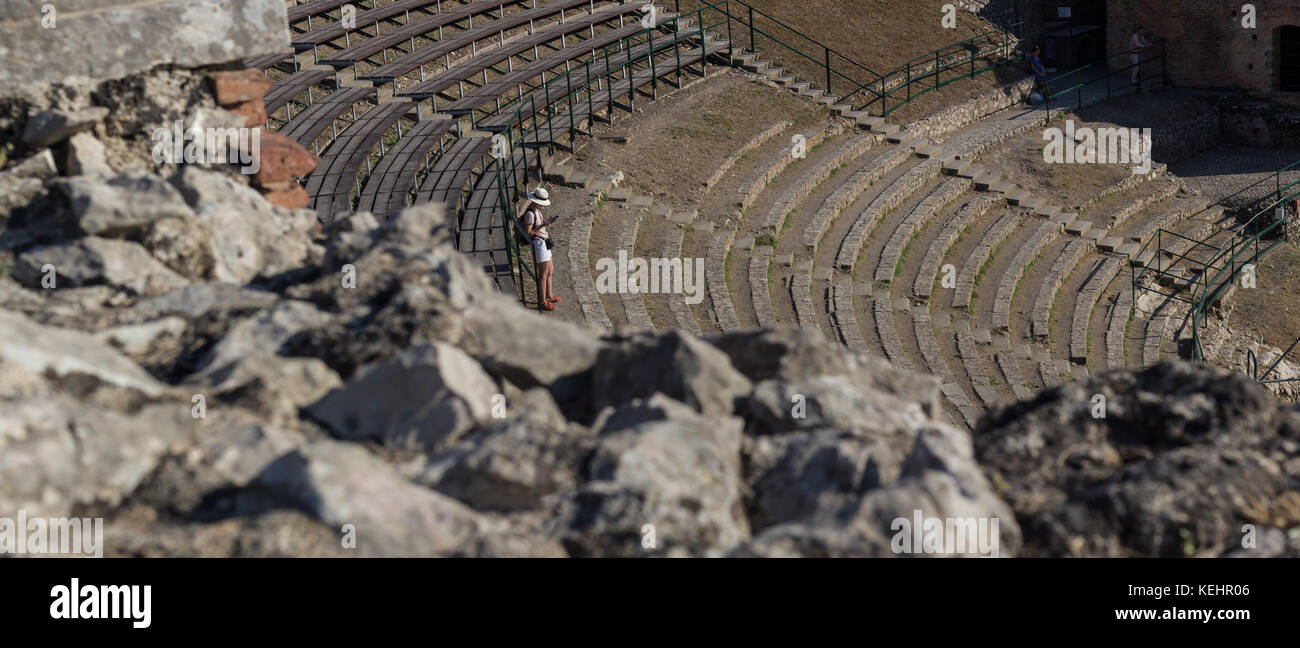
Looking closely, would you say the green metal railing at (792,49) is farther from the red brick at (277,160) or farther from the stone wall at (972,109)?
the red brick at (277,160)

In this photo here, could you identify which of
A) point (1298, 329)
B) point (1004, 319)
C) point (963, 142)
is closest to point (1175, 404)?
point (1004, 319)

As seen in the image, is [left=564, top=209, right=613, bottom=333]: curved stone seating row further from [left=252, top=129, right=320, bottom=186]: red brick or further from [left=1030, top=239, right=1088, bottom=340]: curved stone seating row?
[left=1030, top=239, right=1088, bottom=340]: curved stone seating row

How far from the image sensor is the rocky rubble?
10.8 feet

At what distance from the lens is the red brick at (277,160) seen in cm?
605

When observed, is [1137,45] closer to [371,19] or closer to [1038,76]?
Result: [1038,76]

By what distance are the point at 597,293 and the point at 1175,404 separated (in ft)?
27.9

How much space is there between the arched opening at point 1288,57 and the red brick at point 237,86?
21878mm

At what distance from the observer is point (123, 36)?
577cm

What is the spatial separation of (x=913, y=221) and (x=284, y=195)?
1165 cm

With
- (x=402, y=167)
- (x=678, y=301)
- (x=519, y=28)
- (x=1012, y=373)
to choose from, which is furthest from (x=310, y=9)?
(x=1012, y=373)

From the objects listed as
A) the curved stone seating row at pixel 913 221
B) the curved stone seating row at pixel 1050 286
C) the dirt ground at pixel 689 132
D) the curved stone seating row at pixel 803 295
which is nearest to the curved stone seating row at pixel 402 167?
the dirt ground at pixel 689 132

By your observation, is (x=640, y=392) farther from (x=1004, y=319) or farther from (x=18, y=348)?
(x=1004, y=319)

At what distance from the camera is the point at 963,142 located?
19922mm
